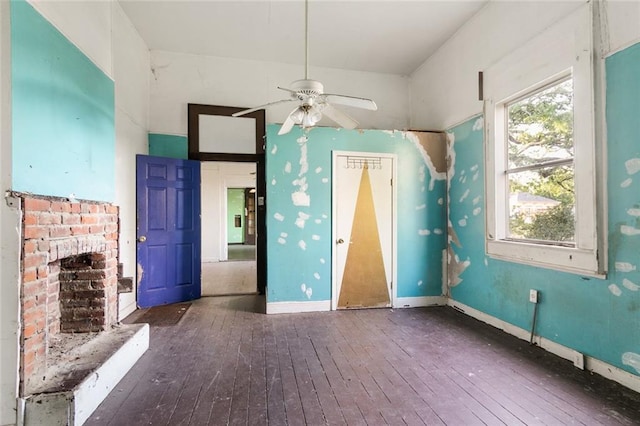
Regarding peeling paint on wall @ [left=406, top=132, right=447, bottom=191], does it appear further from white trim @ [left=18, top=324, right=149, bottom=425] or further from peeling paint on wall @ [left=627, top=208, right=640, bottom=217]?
white trim @ [left=18, top=324, right=149, bottom=425]

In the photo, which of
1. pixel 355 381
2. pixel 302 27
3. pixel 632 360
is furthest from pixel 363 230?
pixel 302 27

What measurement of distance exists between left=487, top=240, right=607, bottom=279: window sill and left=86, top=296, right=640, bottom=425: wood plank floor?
77 cm

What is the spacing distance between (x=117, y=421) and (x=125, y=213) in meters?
2.49

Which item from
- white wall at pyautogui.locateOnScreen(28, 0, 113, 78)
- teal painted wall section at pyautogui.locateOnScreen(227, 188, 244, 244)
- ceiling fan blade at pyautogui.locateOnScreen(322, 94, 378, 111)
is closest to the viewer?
white wall at pyautogui.locateOnScreen(28, 0, 113, 78)

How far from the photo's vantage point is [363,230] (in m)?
4.09

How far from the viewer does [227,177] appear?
8664mm

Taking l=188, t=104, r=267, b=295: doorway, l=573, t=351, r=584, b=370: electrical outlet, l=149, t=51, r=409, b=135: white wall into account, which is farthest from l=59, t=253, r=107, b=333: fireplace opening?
l=573, t=351, r=584, b=370: electrical outlet

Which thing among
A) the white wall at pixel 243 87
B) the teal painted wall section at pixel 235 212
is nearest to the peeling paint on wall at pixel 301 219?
the white wall at pixel 243 87

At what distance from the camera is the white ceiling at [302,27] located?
3.54m

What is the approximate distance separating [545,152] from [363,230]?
2.11 metres

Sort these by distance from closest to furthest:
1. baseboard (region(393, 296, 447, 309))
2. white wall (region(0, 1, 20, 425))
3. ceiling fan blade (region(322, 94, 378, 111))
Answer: white wall (region(0, 1, 20, 425))
ceiling fan blade (region(322, 94, 378, 111))
baseboard (region(393, 296, 447, 309))

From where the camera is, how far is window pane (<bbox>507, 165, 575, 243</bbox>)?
8.77ft

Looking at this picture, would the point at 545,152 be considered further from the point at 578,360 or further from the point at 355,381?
the point at 355,381

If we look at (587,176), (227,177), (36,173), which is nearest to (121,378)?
(36,173)
